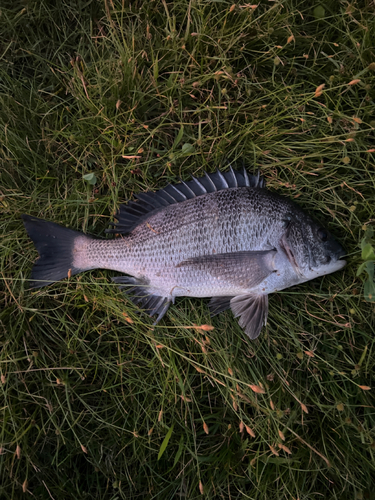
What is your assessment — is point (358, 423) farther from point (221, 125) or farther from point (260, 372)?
point (221, 125)

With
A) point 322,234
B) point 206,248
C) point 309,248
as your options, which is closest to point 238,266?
point 206,248

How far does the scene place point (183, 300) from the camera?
2525mm

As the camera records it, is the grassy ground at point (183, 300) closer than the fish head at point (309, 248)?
No

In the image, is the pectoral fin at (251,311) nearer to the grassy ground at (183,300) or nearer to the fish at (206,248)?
the fish at (206,248)

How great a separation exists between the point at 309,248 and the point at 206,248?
732mm

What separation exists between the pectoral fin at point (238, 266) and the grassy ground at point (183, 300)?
0.38 m

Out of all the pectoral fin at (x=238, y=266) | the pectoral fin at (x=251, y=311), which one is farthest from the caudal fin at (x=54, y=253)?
the pectoral fin at (x=251, y=311)

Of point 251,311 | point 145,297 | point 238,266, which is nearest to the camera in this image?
point 238,266

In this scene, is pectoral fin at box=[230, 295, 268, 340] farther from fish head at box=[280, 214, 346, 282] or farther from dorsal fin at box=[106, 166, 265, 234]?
dorsal fin at box=[106, 166, 265, 234]

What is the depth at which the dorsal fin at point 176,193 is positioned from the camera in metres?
2.37

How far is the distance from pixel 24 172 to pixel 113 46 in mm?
1289

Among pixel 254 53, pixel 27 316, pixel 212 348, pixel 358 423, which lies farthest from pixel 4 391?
pixel 254 53

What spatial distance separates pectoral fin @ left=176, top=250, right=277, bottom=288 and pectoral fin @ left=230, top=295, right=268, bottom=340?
0.14 meters

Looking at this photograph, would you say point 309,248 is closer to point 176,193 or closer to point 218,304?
point 218,304
